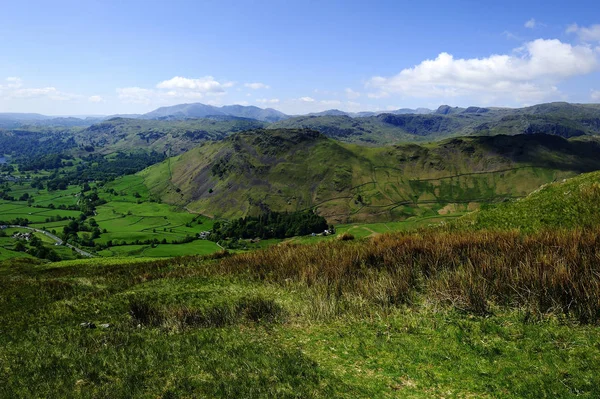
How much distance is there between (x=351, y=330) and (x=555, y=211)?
17720mm

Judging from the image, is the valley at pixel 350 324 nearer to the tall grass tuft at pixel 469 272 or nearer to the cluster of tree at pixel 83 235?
the tall grass tuft at pixel 469 272

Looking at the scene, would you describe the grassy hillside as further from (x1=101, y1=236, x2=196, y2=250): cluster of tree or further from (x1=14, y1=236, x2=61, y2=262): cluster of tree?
(x1=101, y1=236, x2=196, y2=250): cluster of tree

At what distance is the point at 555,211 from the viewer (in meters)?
21.9

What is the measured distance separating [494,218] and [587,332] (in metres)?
15.2

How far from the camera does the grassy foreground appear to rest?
9312mm

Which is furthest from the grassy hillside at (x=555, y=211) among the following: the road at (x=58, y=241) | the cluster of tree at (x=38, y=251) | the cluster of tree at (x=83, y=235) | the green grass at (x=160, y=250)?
the cluster of tree at (x=83, y=235)

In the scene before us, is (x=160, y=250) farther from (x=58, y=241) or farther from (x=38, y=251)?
(x=58, y=241)

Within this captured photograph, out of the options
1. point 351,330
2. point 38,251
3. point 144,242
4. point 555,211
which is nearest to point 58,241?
point 144,242

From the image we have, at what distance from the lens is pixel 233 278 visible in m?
22.6

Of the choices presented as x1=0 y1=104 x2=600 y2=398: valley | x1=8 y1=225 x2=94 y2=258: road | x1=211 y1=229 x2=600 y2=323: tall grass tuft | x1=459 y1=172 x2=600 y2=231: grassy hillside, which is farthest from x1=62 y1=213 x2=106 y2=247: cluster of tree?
x1=459 y1=172 x2=600 y2=231: grassy hillside

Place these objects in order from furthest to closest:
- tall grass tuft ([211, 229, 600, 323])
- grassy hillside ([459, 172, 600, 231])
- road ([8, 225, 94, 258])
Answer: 1. road ([8, 225, 94, 258])
2. grassy hillside ([459, 172, 600, 231])
3. tall grass tuft ([211, 229, 600, 323])

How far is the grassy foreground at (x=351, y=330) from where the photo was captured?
931cm

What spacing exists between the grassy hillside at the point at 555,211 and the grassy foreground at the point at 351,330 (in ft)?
16.5

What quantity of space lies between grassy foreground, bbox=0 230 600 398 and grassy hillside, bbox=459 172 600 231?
5.02 m
